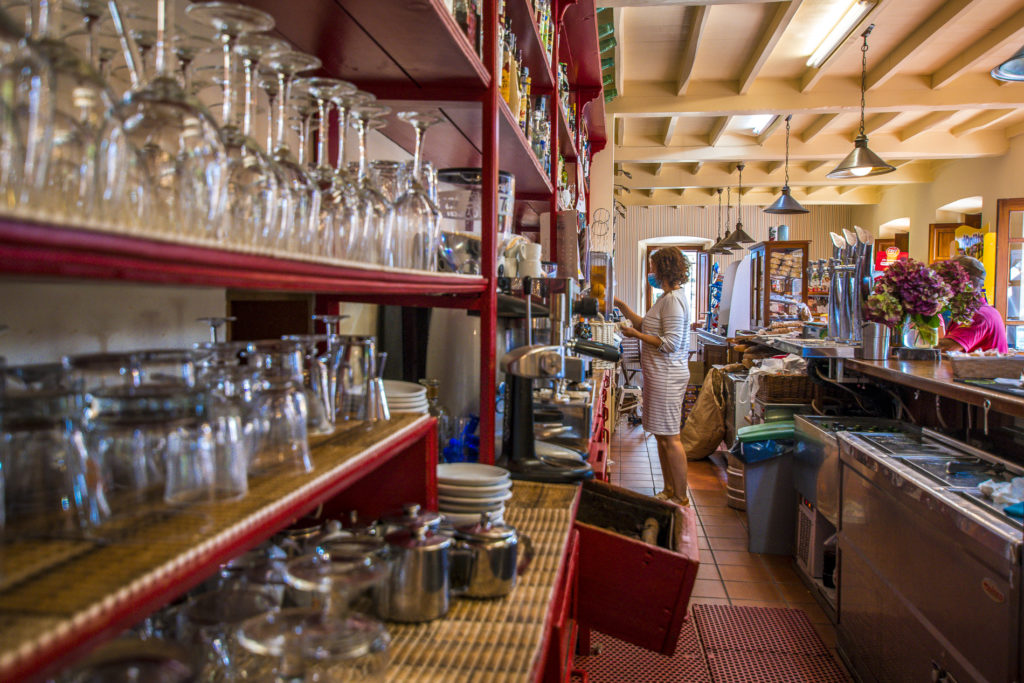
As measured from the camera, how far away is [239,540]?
2.29 feet

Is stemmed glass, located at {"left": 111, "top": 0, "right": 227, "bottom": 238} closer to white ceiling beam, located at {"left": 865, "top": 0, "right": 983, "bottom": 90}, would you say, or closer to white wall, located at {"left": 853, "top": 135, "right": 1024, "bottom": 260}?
white ceiling beam, located at {"left": 865, "top": 0, "right": 983, "bottom": 90}

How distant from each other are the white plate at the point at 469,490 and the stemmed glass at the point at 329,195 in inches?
25.4

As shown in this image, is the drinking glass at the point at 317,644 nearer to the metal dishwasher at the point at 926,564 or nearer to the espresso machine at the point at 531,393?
the espresso machine at the point at 531,393

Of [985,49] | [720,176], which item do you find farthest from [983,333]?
[720,176]

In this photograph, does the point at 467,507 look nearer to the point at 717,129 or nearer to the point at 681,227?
the point at 717,129

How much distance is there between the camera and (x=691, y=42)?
20.3ft

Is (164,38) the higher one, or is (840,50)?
(840,50)

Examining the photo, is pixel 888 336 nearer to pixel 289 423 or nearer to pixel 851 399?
pixel 851 399

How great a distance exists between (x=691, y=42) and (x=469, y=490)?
18.5 ft

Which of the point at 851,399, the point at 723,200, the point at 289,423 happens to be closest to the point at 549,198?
the point at 851,399

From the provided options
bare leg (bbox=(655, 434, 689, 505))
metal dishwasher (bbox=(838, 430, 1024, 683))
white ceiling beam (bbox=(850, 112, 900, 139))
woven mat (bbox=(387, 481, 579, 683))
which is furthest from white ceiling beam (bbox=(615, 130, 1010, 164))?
woven mat (bbox=(387, 481, 579, 683))

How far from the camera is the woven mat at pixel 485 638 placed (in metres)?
1.09

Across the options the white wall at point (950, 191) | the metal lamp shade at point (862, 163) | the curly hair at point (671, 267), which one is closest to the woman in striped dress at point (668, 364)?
the curly hair at point (671, 267)

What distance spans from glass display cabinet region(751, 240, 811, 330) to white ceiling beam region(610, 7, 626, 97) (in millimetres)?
4196
